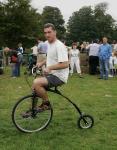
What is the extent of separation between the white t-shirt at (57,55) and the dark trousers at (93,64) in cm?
1519

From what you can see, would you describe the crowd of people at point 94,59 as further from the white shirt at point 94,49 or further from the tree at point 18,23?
the tree at point 18,23

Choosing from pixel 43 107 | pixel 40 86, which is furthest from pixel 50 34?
pixel 43 107

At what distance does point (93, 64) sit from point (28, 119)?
15.6 metres

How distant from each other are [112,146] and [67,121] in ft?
7.27

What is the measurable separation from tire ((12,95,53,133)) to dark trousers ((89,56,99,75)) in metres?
15.0

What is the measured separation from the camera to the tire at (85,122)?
943 centimetres

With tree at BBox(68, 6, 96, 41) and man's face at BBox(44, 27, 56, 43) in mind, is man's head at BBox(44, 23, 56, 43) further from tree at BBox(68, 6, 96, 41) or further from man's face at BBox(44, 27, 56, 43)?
tree at BBox(68, 6, 96, 41)

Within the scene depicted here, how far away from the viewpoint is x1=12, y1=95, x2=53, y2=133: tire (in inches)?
352

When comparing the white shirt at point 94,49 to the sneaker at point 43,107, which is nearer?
the sneaker at point 43,107

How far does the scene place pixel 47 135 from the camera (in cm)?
880

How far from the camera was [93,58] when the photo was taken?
79.5ft

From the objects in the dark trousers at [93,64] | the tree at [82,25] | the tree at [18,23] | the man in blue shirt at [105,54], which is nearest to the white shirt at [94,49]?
the dark trousers at [93,64]

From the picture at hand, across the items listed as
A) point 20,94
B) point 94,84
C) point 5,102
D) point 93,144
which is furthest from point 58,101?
point 94,84

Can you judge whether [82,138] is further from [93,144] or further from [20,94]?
[20,94]
